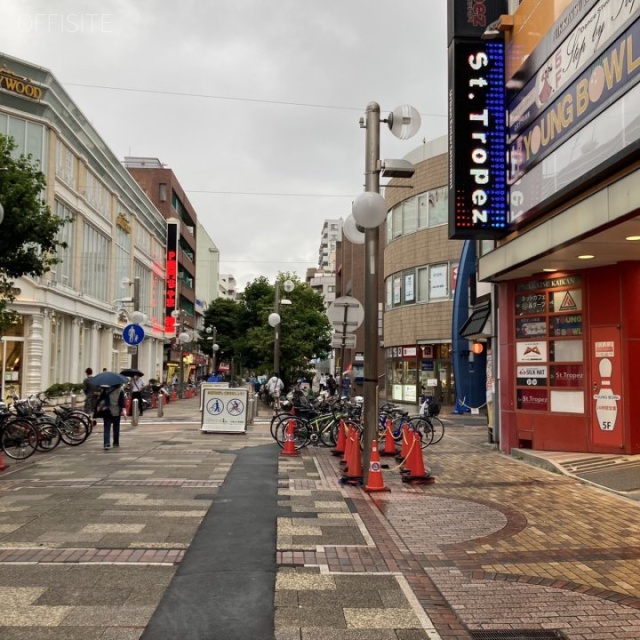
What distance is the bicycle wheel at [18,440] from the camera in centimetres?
1335

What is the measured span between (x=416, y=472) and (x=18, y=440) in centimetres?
808

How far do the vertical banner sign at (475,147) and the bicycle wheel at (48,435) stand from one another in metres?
9.51

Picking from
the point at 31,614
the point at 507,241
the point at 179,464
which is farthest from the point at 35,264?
the point at 31,614

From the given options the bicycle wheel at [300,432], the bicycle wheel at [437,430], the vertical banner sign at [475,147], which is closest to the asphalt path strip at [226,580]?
the bicycle wheel at [300,432]

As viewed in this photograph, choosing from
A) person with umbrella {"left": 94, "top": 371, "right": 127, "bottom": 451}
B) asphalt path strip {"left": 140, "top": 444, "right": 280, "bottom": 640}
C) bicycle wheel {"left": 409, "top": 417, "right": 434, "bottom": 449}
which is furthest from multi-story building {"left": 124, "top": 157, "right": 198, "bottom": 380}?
asphalt path strip {"left": 140, "top": 444, "right": 280, "bottom": 640}

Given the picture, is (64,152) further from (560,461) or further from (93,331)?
(560,461)

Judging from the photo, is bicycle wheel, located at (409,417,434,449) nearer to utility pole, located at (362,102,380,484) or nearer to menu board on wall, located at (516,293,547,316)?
menu board on wall, located at (516,293,547,316)

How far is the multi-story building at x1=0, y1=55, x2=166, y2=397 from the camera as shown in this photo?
2728 cm

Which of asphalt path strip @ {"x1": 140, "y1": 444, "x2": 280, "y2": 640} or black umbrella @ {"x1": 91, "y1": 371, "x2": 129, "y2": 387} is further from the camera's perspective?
black umbrella @ {"x1": 91, "y1": 371, "x2": 129, "y2": 387}

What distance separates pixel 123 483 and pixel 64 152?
24.7 metres

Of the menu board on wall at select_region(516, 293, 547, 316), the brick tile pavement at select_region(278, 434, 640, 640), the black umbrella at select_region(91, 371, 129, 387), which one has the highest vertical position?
the menu board on wall at select_region(516, 293, 547, 316)

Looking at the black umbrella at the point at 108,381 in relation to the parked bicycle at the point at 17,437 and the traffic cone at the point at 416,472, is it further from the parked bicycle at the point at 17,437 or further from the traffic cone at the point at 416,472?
the traffic cone at the point at 416,472

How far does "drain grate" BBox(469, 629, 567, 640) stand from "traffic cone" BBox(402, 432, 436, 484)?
6.22m

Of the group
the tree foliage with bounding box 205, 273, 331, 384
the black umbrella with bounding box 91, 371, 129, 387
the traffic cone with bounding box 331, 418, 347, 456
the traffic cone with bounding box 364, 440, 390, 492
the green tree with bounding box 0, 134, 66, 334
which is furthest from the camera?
the tree foliage with bounding box 205, 273, 331, 384
